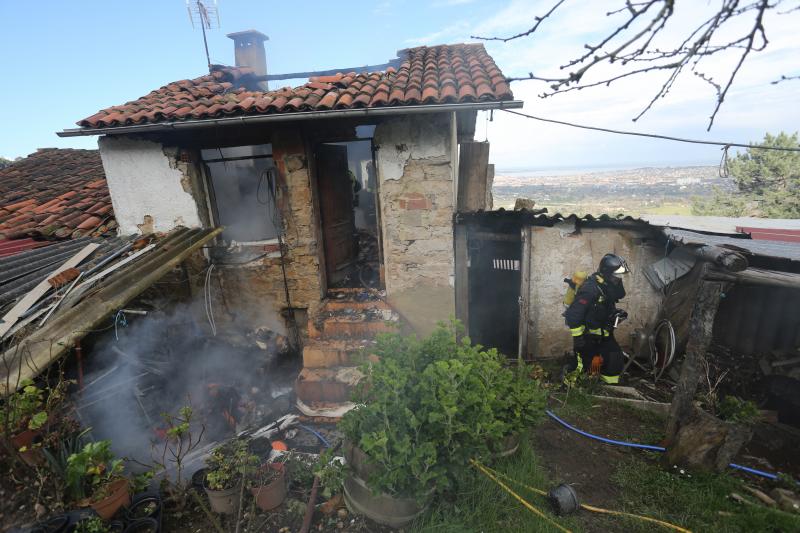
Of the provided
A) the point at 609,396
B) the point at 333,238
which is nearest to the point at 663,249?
the point at 609,396

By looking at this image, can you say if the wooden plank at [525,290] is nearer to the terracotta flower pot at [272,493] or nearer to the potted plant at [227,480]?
the terracotta flower pot at [272,493]

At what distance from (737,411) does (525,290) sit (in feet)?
10.4

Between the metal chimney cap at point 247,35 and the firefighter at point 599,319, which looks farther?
the metal chimney cap at point 247,35

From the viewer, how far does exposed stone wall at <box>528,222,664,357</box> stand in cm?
607

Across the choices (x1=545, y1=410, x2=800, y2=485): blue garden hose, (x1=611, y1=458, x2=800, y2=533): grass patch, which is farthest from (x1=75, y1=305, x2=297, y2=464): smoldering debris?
(x1=611, y1=458, x2=800, y2=533): grass patch

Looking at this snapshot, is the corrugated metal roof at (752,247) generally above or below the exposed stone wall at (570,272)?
above

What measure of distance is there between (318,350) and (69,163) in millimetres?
10176

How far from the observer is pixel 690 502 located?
3234 mm

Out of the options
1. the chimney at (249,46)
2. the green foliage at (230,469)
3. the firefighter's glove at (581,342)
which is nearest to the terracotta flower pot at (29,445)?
the green foliage at (230,469)

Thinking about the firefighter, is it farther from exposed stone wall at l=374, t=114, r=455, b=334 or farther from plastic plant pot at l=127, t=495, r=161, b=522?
plastic plant pot at l=127, t=495, r=161, b=522

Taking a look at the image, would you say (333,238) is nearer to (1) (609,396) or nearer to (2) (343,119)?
(2) (343,119)

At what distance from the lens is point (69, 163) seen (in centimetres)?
991

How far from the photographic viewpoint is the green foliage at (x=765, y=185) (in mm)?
15539

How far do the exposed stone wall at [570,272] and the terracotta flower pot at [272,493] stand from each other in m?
4.81
